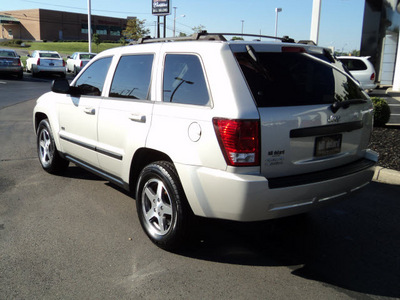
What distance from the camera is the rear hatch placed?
119 inches

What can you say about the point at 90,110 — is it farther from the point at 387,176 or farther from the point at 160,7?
the point at 160,7

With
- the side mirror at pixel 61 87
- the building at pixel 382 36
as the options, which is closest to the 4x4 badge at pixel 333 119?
the side mirror at pixel 61 87

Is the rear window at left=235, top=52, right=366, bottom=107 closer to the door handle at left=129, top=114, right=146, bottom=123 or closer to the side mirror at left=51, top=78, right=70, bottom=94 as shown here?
the door handle at left=129, top=114, right=146, bottom=123

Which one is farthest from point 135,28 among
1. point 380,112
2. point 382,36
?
point 380,112

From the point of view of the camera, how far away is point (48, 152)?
228 inches

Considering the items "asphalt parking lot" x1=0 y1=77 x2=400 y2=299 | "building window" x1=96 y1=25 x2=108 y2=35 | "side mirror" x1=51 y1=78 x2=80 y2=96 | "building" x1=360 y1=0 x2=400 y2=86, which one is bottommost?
"asphalt parking lot" x1=0 y1=77 x2=400 y2=299

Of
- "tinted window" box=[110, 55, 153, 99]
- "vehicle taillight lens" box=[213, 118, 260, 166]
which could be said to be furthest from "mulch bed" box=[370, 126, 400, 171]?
"tinted window" box=[110, 55, 153, 99]

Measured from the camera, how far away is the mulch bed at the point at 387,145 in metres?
6.20

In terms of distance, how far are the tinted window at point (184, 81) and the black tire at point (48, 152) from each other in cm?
264

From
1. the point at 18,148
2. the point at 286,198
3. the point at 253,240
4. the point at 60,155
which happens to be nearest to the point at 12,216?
the point at 60,155

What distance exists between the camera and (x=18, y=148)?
745cm

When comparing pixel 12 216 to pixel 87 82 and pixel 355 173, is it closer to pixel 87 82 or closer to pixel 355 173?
pixel 87 82

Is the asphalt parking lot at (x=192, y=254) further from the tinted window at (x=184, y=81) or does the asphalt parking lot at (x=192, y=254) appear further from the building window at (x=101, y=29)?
the building window at (x=101, y=29)

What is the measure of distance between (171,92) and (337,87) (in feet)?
5.10
